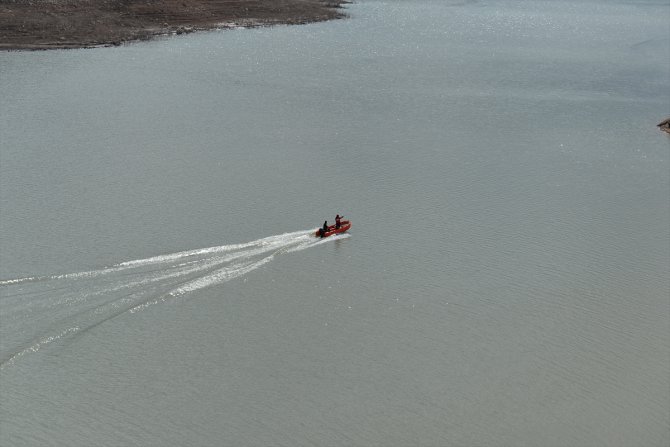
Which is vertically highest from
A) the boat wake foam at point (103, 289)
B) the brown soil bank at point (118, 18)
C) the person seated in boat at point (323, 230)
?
the brown soil bank at point (118, 18)

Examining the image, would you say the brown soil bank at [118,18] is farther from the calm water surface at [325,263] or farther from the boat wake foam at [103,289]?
the boat wake foam at [103,289]

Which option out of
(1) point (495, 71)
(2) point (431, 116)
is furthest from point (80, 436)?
(1) point (495, 71)

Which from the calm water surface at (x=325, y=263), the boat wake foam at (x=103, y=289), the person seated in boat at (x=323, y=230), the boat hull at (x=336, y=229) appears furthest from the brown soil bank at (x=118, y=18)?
the person seated in boat at (x=323, y=230)

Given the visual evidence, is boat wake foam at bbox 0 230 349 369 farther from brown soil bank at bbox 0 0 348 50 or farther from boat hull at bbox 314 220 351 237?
brown soil bank at bbox 0 0 348 50

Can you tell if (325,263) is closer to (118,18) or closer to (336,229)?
(336,229)

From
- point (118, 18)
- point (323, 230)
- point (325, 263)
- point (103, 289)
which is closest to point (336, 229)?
point (323, 230)

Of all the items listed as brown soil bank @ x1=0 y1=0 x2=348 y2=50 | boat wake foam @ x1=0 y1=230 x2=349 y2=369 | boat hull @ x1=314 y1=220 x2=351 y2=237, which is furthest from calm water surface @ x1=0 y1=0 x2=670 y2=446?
brown soil bank @ x1=0 y1=0 x2=348 y2=50

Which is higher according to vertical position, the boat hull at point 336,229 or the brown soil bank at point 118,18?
the brown soil bank at point 118,18

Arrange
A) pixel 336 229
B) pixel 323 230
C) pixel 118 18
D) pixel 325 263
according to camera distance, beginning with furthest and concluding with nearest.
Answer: pixel 118 18, pixel 336 229, pixel 323 230, pixel 325 263
